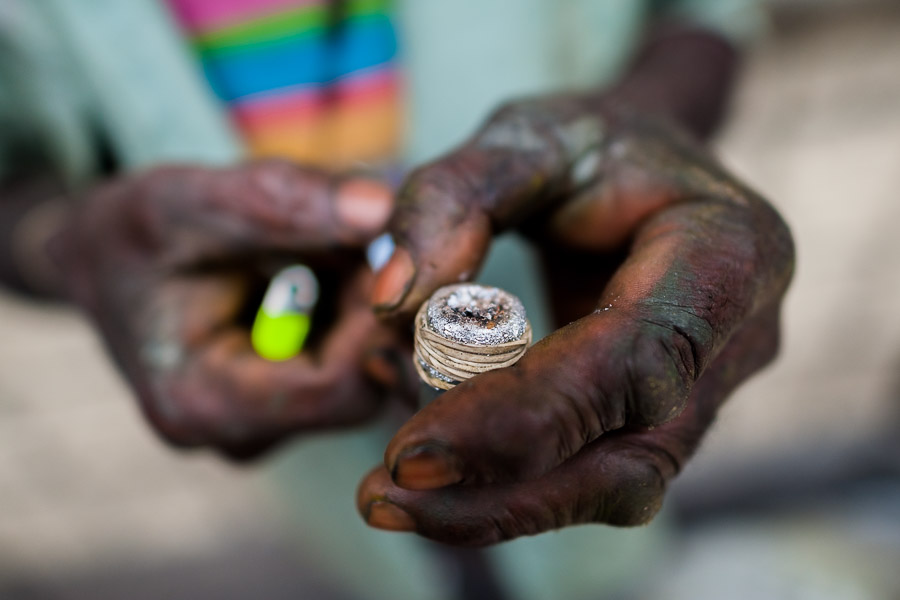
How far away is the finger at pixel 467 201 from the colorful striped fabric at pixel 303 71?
0.73 m

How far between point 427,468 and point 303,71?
1.23 m

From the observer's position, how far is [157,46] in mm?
1317

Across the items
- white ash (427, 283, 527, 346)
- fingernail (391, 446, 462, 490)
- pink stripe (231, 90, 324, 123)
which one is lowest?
fingernail (391, 446, 462, 490)

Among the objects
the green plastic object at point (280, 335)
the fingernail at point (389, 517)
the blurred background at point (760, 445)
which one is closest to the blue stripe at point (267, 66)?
the green plastic object at point (280, 335)

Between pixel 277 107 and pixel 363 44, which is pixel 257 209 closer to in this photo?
pixel 277 107

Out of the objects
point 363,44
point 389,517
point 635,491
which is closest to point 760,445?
point 363,44

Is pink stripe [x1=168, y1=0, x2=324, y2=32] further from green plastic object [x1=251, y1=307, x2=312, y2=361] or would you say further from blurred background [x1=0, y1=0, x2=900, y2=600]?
blurred background [x1=0, y1=0, x2=900, y2=600]

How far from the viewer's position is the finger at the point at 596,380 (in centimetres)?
63

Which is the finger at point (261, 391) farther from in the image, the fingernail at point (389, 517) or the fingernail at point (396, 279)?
the fingernail at point (389, 517)

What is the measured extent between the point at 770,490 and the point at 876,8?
2021 mm

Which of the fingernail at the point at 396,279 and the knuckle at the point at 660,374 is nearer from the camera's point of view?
the knuckle at the point at 660,374

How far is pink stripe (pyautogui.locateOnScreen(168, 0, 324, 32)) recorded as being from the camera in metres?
1.43

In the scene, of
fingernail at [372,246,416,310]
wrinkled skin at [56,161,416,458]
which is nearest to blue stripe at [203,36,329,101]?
wrinkled skin at [56,161,416,458]

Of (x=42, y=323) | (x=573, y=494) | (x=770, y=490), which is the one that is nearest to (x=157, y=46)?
(x=573, y=494)
